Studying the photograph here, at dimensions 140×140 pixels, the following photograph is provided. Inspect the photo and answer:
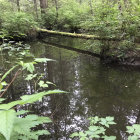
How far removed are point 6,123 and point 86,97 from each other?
10.7ft

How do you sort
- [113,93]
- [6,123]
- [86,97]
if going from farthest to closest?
[113,93] → [86,97] → [6,123]

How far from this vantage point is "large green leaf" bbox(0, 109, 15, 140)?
0.49 m

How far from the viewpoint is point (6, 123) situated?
50 centimetres

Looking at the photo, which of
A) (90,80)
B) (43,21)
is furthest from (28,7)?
(90,80)

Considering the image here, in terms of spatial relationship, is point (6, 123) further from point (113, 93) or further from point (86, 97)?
point (113, 93)

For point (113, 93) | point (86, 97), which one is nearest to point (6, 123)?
point (86, 97)

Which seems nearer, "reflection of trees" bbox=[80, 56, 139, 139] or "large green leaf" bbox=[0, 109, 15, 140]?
"large green leaf" bbox=[0, 109, 15, 140]

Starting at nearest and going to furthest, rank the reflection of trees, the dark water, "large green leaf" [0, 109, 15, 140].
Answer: "large green leaf" [0, 109, 15, 140], the dark water, the reflection of trees

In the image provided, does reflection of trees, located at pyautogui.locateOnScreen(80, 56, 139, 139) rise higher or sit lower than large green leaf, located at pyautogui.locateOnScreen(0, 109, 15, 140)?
lower

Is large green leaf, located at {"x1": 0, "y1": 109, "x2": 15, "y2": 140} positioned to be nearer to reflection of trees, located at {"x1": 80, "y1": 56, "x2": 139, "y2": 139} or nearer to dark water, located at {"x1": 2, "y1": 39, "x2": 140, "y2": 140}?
dark water, located at {"x1": 2, "y1": 39, "x2": 140, "y2": 140}

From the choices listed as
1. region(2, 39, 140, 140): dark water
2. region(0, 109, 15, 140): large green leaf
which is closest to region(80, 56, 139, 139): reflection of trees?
region(2, 39, 140, 140): dark water

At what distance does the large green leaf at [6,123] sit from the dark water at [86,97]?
217 centimetres

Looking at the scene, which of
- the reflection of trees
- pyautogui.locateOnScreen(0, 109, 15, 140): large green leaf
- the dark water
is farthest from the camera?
the reflection of trees

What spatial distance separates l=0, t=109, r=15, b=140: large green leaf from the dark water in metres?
2.17
